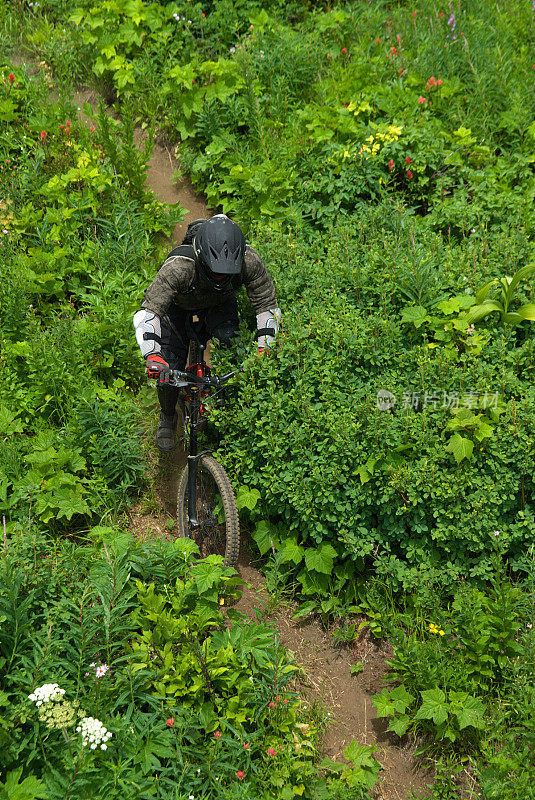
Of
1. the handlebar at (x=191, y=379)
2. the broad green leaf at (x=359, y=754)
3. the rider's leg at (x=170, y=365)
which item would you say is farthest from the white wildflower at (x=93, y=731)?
the rider's leg at (x=170, y=365)

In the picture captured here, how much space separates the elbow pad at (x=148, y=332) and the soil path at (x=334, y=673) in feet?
4.65

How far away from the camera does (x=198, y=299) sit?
18.5 feet

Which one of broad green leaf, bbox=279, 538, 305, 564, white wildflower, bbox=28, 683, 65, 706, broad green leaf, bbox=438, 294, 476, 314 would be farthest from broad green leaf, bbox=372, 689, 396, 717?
broad green leaf, bbox=438, 294, 476, 314

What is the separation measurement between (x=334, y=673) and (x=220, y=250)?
3327mm

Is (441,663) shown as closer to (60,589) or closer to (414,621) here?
(414,621)

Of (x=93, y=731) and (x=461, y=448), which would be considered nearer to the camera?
(x=93, y=731)

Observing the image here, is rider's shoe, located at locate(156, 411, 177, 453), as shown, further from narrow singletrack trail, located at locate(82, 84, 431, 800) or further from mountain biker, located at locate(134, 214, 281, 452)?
narrow singletrack trail, located at locate(82, 84, 431, 800)

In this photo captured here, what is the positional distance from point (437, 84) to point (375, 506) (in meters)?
5.46

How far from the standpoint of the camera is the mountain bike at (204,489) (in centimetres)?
523

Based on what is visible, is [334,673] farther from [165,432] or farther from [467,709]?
[165,432]

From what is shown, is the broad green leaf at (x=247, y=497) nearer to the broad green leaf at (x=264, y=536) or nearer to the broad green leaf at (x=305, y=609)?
the broad green leaf at (x=264, y=536)

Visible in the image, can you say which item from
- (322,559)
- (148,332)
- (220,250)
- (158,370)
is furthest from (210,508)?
(220,250)

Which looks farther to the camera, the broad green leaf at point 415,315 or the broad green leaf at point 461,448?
the broad green leaf at point 415,315

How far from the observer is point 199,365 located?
5578 mm
